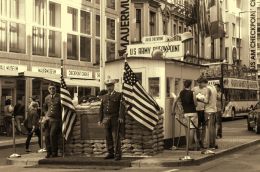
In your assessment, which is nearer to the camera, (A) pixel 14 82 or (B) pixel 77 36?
(A) pixel 14 82

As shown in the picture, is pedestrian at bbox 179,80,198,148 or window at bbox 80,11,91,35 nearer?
pedestrian at bbox 179,80,198,148

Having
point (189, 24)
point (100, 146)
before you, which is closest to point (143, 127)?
point (100, 146)

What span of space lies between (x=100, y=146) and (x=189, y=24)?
36.5 meters

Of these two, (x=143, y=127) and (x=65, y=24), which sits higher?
(x=65, y=24)

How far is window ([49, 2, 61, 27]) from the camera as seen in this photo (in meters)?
32.5

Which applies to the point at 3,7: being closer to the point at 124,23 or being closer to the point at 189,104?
the point at 124,23

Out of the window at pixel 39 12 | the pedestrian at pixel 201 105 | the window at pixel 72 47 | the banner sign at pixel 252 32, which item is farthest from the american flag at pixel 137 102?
the banner sign at pixel 252 32

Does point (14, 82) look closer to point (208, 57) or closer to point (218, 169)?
point (218, 169)

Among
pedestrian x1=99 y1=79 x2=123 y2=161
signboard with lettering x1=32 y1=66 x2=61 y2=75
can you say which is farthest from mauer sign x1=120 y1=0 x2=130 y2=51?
pedestrian x1=99 y1=79 x2=123 y2=161

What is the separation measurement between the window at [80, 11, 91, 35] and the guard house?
18035 millimetres

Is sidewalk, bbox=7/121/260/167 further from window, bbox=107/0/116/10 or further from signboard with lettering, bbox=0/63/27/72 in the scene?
window, bbox=107/0/116/10

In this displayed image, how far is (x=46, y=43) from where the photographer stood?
104 feet

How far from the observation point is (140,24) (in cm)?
4194

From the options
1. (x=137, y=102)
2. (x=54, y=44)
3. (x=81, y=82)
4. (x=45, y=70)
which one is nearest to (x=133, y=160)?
(x=137, y=102)
